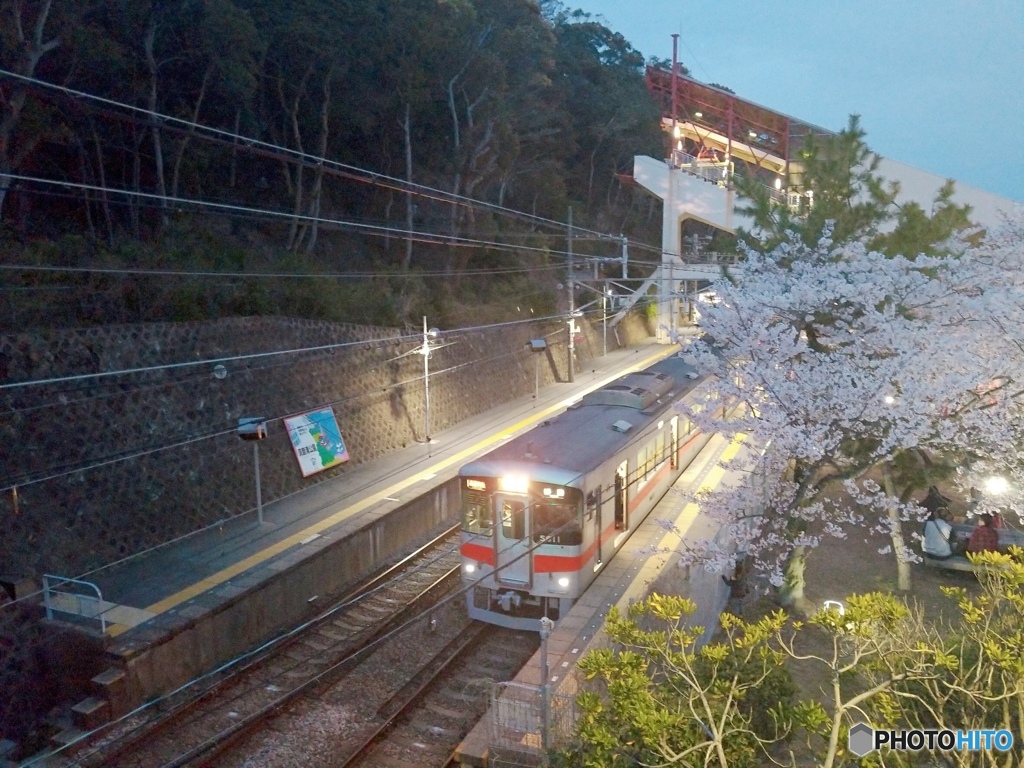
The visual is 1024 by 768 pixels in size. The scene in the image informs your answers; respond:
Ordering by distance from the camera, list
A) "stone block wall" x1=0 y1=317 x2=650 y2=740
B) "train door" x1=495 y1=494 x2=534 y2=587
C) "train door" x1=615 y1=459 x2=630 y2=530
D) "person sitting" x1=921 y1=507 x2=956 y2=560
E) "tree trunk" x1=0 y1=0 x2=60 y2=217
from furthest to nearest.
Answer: "tree trunk" x1=0 y1=0 x2=60 y2=217, "person sitting" x1=921 y1=507 x2=956 y2=560, "train door" x1=615 y1=459 x2=630 y2=530, "stone block wall" x1=0 y1=317 x2=650 y2=740, "train door" x1=495 y1=494 x2=534 y2=587

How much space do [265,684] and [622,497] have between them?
4.95 metres

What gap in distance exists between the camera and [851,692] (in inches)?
317

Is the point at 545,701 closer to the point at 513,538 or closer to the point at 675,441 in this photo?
the point at 513,538

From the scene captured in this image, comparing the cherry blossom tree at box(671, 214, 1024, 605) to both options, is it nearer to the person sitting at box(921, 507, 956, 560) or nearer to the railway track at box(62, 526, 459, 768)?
the person sitting at box(921, 507, 956, 560)

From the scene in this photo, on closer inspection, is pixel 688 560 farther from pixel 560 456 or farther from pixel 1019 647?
pixel 1019 647

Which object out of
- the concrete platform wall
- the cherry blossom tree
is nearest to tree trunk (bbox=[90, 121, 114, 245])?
the concrete platform wall

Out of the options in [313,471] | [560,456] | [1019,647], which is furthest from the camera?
[313,471]

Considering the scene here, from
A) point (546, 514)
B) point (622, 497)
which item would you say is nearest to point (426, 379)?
point (622, 497)

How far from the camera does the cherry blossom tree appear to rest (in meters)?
8.49

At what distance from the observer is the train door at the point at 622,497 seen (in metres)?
10.1

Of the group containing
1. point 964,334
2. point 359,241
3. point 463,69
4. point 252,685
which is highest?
point 463,69

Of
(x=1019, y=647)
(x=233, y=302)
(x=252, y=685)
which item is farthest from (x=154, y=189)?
(x=1019, y=647)

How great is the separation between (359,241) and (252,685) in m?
17.2

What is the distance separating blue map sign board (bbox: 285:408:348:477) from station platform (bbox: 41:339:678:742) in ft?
1.30
